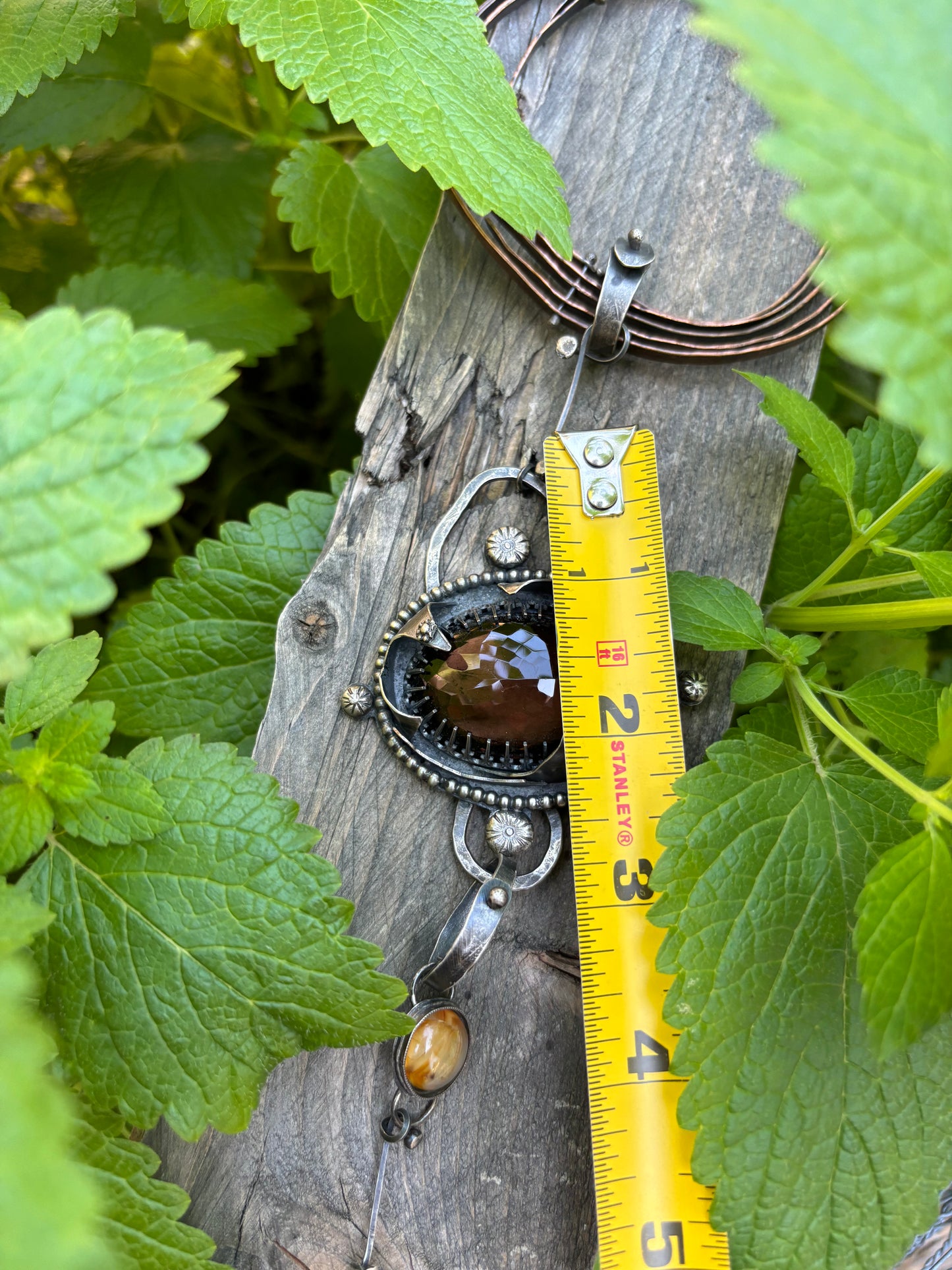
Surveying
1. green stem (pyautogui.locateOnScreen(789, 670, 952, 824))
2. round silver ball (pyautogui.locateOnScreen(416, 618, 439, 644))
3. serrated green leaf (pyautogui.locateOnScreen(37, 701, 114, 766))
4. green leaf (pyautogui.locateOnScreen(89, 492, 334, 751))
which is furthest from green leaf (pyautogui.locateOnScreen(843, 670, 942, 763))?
serrated green leaf (pyautogui.locateOnScreen(37, 701, 114, 766))

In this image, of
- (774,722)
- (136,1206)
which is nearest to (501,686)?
(774,722)

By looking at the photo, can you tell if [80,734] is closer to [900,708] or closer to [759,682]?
[759,682]

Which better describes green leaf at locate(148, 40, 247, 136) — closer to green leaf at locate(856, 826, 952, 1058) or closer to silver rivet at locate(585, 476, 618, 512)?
silver rivet at locate(585, 476, 618, 512)

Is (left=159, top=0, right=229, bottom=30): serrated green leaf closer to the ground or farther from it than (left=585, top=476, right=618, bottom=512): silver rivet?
farther from it

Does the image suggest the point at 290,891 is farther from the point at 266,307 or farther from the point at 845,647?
the point at 266,307

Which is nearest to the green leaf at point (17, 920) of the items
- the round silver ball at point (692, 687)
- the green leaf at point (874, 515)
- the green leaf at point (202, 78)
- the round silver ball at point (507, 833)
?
the round silver ball at point (507, 833)

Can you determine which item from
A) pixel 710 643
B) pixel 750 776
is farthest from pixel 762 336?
pixel 750 776

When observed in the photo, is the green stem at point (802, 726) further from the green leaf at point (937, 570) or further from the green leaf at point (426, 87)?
the green leaf at point (426, 87)
